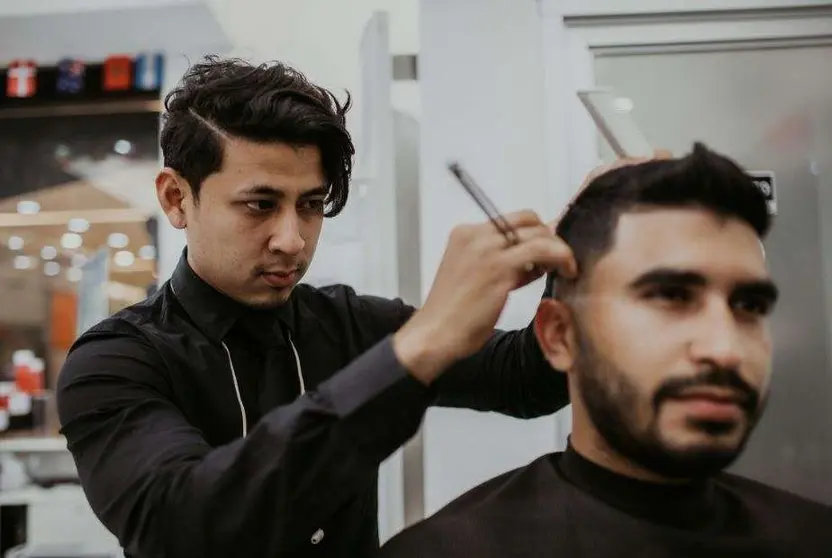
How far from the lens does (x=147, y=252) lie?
3.30 metres

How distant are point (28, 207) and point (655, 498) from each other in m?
3.51

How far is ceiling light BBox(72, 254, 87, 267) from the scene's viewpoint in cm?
345

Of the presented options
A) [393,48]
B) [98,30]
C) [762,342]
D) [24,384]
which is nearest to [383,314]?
[762,342]

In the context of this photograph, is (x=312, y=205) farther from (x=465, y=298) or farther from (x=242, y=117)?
(x=465, y=298)

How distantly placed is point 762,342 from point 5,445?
368cm

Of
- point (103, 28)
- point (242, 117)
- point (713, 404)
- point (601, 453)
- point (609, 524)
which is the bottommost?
point (609, 524)

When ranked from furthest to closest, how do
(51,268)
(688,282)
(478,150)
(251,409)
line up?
(51,268)
(478,150)
(251,409)
(688,282)

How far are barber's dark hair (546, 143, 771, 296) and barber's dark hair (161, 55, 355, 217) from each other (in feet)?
1.64

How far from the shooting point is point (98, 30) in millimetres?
2943

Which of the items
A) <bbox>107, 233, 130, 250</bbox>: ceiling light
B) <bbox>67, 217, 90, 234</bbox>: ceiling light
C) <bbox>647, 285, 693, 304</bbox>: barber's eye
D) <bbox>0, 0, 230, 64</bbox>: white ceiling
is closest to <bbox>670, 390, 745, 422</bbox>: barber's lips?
<bbox>647, 285, 693, 304</bbox>: barber's eye

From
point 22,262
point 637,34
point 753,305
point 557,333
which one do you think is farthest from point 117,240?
point 753,305

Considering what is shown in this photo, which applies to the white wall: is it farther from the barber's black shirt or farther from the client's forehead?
the client's forehead

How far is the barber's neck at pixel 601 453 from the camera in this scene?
101 cm

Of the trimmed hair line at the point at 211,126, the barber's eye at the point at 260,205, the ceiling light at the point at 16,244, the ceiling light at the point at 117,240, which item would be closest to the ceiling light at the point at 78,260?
the ceiling light at the point at 117,240
